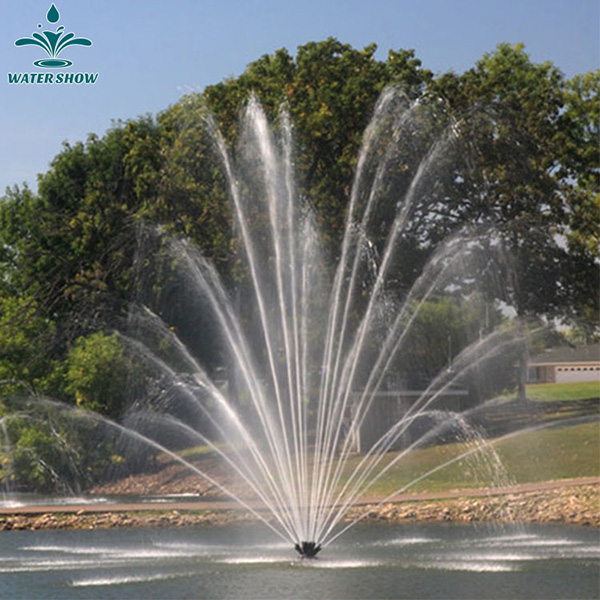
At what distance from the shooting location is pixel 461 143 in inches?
2090

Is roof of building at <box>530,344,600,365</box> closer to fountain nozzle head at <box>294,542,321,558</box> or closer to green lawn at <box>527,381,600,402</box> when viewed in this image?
green lawn at <box>527,381,600,402</box>

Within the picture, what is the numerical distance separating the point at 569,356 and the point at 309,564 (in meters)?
91.7

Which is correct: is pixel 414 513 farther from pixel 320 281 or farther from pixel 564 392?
pixel 564 392

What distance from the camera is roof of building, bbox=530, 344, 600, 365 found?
365ft

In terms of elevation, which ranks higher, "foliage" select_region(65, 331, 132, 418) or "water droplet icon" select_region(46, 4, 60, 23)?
"water droplet icon" select_region(46, 4, 60, 23)

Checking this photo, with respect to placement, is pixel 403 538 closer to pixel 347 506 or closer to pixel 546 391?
pixel 347 506

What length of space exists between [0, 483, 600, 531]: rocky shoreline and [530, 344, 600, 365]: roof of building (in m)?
77.0

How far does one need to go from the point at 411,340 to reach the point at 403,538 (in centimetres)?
2897

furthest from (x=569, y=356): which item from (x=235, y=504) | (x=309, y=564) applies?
(x=309, y=564)

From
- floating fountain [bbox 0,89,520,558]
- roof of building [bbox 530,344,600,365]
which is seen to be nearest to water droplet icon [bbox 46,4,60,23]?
floating fountain [bbox 0,89,520,558]

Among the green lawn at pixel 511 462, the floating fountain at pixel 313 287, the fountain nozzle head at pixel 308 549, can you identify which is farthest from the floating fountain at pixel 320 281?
the fountain nozzle head at pixel 308 549

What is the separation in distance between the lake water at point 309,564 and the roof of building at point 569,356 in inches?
3179

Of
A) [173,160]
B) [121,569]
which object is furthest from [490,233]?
[121,569]

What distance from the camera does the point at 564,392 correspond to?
8875 cm
